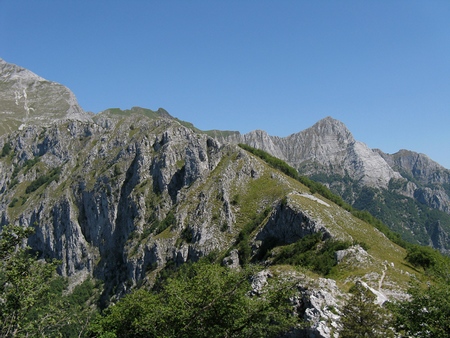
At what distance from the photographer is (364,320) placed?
31000 mm

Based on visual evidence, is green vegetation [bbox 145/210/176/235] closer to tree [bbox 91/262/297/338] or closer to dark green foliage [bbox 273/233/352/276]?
dark green foliage [bbox 273/233/352/276]

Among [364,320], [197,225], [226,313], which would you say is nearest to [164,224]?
[197,225]

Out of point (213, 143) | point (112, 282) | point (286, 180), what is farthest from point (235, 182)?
point (112, 282)

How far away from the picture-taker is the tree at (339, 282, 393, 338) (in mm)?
30359

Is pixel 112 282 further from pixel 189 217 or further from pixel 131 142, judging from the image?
pixel 131 142

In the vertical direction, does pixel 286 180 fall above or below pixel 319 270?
above

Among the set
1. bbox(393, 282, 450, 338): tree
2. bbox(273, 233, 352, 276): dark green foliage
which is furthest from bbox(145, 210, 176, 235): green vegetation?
bbox(393, 282, 450, 338): tree

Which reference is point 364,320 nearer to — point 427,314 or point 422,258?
point 427,314

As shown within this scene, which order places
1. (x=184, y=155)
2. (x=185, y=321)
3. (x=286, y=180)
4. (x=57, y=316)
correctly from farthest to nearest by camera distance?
(x=184, y=155) < (x=286, y=180) < (x=185, y=321) < (x=57, y=316)

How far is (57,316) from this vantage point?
64.5 feet

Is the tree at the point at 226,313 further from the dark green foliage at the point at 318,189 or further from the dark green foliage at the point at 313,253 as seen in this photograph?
the dark green foliage at the point at 318,189

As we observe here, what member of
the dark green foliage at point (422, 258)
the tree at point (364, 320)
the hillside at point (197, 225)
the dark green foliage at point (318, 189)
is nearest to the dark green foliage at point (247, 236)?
the hillside at point (197, 225)

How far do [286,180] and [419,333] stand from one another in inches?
3885

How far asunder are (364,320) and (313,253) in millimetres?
40467
